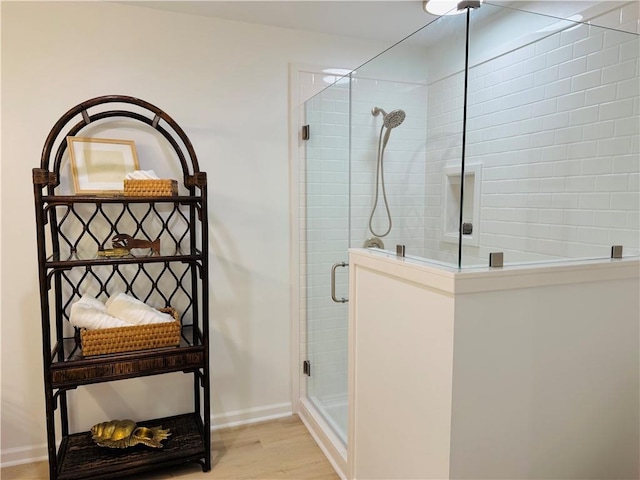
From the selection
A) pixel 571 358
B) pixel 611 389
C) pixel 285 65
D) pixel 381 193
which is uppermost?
pixel 285 65

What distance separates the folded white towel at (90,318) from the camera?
73.2 inches

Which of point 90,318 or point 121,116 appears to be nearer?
point 90,318

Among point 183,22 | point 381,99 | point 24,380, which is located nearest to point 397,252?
point 381,99

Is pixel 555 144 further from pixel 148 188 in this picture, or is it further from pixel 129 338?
pixel 129 338

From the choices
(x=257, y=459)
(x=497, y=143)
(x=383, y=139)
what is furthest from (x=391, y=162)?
(x=257, y=459)

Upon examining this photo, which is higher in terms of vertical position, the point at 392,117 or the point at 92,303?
the point at 392,117

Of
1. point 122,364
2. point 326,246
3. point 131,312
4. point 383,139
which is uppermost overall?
point 383,139

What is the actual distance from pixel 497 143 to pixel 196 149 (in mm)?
1526

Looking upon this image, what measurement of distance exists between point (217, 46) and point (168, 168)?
0.72 metres

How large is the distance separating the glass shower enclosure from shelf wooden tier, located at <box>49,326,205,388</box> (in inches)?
30.6

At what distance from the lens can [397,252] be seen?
1583 mm

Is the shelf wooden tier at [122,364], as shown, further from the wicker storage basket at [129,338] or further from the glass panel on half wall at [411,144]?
the glass panel on half wall at [411,144]

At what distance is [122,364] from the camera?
1.87 metres

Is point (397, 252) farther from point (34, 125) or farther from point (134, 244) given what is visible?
point (34, 125)
